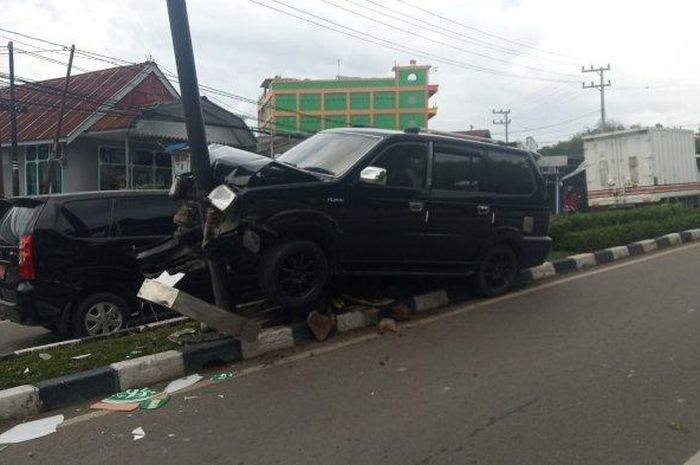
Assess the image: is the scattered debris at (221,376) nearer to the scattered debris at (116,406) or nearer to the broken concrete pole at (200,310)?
the broken concrete pole at (200,310)

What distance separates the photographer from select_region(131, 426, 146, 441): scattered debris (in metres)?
4.03

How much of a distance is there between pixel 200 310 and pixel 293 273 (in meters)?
0.88

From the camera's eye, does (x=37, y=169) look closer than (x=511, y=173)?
No

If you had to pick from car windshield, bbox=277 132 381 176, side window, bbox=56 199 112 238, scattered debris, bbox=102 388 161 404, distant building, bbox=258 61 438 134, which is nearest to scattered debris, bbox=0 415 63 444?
scattered debris, bbox=102 388 161 404

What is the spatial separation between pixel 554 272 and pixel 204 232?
5709mm

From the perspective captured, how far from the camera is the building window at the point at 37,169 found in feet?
77.1

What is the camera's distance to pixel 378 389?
471 centimetres

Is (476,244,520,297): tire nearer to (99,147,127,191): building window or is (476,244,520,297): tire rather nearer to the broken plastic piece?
the broken plastic piece

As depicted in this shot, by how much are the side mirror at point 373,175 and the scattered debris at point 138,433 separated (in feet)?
9.54

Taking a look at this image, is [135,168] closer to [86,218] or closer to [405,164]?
[86,218]

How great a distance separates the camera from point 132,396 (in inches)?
191

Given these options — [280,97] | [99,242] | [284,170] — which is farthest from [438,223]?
[280,97]

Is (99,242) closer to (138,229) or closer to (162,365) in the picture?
(138,229)

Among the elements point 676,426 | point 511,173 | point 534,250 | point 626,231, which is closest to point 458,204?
point 511,173
